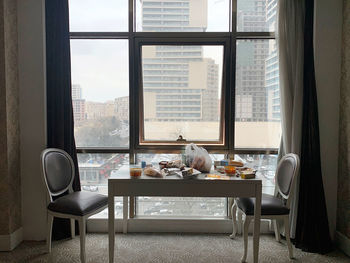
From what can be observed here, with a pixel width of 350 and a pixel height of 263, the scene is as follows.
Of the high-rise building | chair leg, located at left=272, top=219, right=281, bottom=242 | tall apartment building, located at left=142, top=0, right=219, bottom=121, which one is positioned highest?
tall apartment building, located at left=142, top=0, right=219, bottom=121

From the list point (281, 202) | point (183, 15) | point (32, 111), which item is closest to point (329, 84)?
point (281, 202)

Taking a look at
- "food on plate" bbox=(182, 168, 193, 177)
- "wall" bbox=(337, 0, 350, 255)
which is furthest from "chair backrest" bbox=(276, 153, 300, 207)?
"food on plate" bbox=(182, 168, 193, 177)

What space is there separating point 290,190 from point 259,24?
5.35 ft

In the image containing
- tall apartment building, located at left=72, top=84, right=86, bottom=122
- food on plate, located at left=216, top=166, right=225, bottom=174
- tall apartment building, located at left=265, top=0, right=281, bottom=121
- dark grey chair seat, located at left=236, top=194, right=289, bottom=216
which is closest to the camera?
dark grey chair seat, located at left=236, top=194, right=289, bottom=216

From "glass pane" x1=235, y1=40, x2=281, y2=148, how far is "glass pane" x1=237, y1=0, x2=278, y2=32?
132mm

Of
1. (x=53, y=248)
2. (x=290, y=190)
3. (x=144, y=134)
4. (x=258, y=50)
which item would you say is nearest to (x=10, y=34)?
(x=144, y=134)

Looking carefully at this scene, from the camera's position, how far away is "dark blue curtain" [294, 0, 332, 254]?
7.51 feet

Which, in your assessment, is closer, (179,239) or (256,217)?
(256,217)

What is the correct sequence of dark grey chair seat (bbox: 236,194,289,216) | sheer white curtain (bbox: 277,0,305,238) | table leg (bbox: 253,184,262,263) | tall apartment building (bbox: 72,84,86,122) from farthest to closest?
tall apartment building (bbox: 72,84,86,122), sheer white curtain (bbox: 277,0,305,238), dark grey chair seat (bbox: 236,194,289,216), table leg (bbox: 253,184,262,263)

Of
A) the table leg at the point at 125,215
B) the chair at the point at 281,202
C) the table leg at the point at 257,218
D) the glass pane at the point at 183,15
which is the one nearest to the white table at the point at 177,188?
the table leg at the point at 257,218

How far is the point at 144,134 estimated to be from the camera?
2645 mm

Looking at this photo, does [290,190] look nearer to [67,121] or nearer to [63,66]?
[67,121]

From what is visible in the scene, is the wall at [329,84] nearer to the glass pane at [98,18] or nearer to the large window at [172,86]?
the large window at [172,86]

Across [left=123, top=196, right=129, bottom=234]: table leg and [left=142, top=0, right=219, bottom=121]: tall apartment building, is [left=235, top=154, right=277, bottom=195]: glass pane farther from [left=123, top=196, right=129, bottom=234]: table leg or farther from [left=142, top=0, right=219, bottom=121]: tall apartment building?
[left=123, top=196, right=129, bottom=234]: table leg
